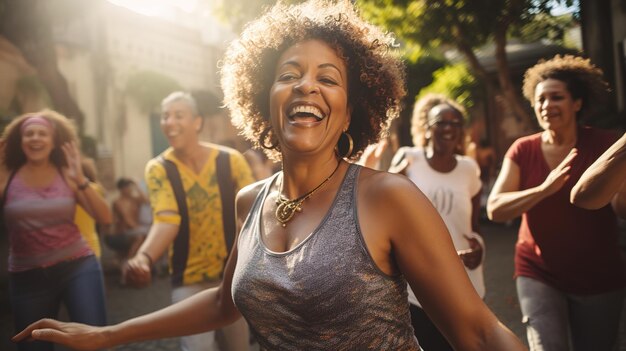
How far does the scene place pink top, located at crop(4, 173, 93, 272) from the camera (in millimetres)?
4078

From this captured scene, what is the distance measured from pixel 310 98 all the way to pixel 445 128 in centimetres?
254

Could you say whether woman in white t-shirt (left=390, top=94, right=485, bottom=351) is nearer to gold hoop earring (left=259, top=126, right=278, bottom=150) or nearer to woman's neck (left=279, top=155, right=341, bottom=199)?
gold hoop earring (left=259, top=126, right=278, bottom=150)

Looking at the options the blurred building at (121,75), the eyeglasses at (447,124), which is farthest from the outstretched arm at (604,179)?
the blurred building at (121,75)

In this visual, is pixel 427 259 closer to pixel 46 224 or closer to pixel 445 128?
pixel 445 128

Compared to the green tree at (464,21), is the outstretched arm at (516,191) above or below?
below

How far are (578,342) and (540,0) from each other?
26.1 feet

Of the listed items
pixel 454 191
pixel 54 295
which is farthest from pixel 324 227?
pixel 54 295

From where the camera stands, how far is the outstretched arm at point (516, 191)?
2.96 m

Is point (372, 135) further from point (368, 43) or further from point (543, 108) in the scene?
point (543, 108)

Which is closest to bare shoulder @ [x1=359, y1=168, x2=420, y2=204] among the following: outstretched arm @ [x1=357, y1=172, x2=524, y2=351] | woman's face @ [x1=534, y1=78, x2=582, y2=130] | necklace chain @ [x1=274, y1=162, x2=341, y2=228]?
outstretched arm @ [x1=357, y1=172, x2=524, y2=351]

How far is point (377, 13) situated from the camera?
12.1 m

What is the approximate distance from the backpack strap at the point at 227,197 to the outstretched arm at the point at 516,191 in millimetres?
1709

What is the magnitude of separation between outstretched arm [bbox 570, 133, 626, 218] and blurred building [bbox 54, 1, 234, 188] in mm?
17568

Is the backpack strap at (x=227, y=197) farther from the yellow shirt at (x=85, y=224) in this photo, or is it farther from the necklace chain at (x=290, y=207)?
the necklace chain at (x=290, y=207)
